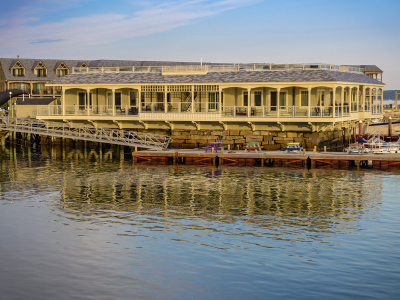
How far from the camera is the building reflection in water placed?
2819cm

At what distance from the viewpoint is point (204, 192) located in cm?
3547

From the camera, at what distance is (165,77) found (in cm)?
5791

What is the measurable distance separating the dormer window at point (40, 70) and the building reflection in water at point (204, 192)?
63988 mm

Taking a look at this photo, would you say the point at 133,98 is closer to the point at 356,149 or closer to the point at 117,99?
the point at 117,99

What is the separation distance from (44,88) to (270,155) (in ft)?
240

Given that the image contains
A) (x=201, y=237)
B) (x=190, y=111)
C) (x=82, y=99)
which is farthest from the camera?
(x=82, y=99)

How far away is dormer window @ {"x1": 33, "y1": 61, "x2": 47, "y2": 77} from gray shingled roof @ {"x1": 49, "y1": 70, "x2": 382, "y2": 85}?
2096 inches

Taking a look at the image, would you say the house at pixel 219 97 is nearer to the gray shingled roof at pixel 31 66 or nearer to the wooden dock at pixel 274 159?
the wooden dock at pixel 274 159

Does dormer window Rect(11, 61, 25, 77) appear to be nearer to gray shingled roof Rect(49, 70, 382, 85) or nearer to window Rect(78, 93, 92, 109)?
gray shingled roof Rect(49, 70, 382, 85)

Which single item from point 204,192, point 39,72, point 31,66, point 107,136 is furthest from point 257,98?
point 31,66

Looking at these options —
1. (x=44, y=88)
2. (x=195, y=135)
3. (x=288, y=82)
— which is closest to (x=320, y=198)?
(x=288, y=82)

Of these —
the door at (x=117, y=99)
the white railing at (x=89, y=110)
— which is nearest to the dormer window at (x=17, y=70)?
the white railing at (x=89, y=110)

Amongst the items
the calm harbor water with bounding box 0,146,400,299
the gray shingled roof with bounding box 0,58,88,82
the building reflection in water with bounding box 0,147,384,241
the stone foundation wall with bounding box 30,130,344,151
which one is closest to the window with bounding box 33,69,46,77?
the gray shingled roof with bounding box 0,58,88,82

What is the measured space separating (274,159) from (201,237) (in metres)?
25.7
